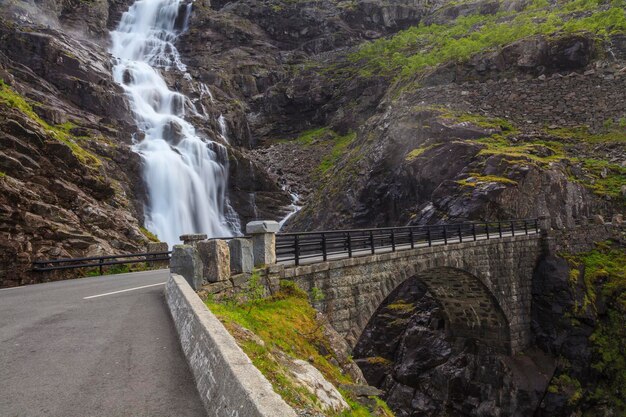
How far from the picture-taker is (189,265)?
859cm

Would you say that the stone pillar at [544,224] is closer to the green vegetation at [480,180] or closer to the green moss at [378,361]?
the green vegetation at [480,180]

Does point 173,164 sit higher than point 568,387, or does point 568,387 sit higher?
point 173,164

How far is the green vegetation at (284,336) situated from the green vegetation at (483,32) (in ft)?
A: 126

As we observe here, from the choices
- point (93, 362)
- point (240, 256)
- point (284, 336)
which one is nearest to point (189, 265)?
point (240, 256)

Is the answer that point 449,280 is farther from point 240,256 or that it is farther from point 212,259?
point 212,259

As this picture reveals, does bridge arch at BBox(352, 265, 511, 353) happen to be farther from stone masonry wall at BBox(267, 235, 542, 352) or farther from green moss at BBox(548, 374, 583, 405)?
green moss at BBox(548, 374, 583, 405)

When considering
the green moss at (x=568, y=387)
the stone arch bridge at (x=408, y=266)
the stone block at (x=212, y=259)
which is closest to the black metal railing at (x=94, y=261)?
the stone arch bridge at (x=408, y=266)

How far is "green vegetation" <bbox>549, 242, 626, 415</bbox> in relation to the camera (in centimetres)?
1807

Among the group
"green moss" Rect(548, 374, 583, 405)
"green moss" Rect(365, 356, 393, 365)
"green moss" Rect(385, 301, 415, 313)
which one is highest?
"green moss" Rect(385, 301, 415, 313)

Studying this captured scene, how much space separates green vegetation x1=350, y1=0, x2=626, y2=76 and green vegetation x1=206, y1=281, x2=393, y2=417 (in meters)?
38.4

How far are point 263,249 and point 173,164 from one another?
94.8 ft

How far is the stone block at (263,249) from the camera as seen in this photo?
10500 millimetres

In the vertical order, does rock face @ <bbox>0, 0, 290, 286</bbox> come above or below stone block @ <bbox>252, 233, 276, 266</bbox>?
above

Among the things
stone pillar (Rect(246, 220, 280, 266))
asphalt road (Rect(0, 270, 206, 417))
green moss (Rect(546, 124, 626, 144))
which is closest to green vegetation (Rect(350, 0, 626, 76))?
green moss (Rect(546, 124, 626, 144))
